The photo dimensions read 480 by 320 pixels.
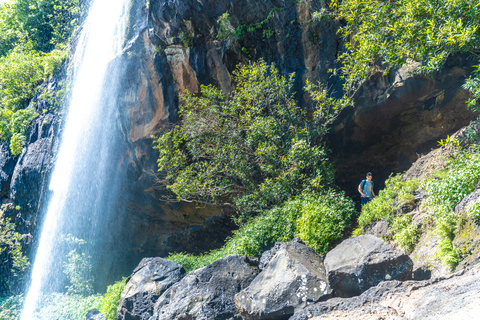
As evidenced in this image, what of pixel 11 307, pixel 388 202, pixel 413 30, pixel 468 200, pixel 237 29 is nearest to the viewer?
pixel 468 200

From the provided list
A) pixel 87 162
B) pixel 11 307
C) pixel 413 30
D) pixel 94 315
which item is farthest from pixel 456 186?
pixel 11 307

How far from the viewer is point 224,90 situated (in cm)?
1312

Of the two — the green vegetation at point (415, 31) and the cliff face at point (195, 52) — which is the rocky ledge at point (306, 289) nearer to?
the green vegetation at point (415, 31)

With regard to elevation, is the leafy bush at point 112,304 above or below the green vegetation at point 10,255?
below

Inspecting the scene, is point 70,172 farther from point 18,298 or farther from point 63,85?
point 18,298

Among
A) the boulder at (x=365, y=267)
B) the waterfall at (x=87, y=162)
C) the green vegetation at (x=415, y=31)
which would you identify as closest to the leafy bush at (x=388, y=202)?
the boulder at (x=365, y=267)

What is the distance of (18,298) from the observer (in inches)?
607

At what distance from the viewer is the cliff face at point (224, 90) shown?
10688mm

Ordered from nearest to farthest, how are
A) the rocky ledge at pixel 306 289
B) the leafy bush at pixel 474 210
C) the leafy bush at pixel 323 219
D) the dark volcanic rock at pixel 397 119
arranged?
the rocky ledge at pixel 306 289, the leafy bush at pixel 474 210, the leafy bush at pixel 323 219, the dark volcanic rock at pixel 397 119

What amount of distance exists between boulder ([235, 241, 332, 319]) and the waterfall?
1018 cm

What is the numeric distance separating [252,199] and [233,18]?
6983 mm

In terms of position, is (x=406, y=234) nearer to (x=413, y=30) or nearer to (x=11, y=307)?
(x=413, y=30)

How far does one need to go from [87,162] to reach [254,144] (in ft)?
26.5

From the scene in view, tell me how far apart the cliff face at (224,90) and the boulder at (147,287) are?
5599mm
